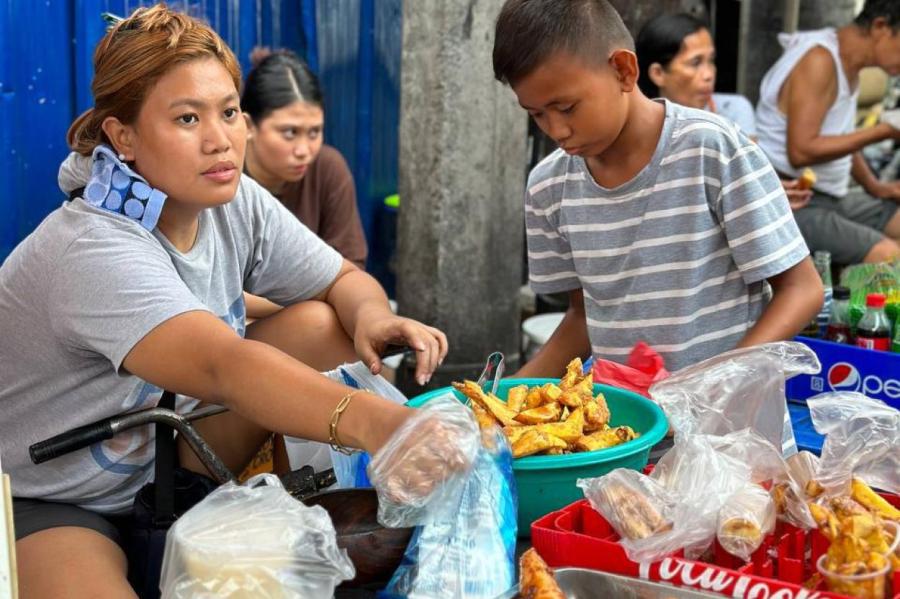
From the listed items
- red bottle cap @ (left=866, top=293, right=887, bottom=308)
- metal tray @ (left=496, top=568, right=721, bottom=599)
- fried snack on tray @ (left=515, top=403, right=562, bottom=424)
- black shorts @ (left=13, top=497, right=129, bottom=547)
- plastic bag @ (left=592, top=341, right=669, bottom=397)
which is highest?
fried snack on tray @ (left=515, top=403, right=562, bottom=424)

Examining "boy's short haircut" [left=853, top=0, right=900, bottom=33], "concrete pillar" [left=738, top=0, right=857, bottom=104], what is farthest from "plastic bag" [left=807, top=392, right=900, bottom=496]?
"concrete pillar" [left=738, top=0, right=857, bottom=104]

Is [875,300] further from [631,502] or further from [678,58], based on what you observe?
[678,58]

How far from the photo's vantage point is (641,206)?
2795 millimetres

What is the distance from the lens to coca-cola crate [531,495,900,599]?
161cm

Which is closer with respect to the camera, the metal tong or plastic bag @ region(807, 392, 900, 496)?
plastic bag @ region(807, 392, 900, 496)

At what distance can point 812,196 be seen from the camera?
5254 millimetres

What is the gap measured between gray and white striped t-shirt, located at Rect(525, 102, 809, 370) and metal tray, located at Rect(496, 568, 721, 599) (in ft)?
3.88

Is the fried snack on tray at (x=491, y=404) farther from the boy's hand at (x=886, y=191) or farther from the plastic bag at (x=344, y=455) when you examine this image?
the boy's hand at (x=886, y=191)

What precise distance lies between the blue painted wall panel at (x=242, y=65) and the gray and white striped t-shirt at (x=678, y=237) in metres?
1.96

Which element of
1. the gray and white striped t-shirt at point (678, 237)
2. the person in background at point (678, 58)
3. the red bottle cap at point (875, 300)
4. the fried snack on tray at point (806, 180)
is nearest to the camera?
the gray and white striped t-shirt at point (678, 237)

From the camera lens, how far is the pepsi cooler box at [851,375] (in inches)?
117

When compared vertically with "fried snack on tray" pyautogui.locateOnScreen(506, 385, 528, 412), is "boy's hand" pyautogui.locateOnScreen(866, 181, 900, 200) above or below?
below

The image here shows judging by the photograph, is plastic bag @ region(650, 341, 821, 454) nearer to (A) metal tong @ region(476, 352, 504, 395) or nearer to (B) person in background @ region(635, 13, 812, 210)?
(A) metal tong @ region(476, 352, 504, 395)

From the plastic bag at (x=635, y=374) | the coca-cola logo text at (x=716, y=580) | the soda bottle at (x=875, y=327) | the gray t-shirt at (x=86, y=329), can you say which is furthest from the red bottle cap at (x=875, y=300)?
the gray t-shirt at (x=86, y=329)
